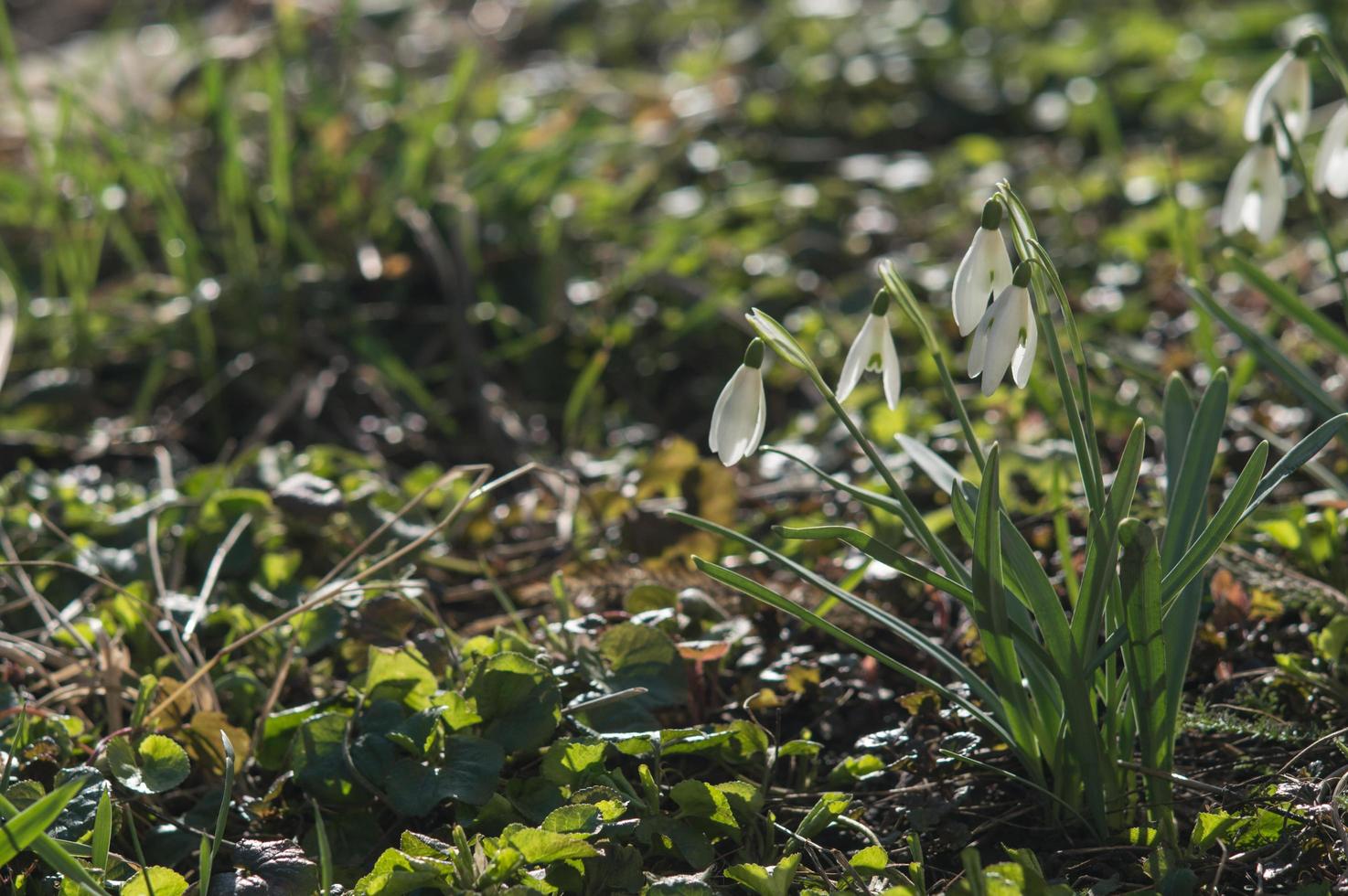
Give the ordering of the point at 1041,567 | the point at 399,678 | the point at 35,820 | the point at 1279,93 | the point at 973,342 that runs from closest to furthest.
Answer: the point at 35,820
the point at 973,342
the point at 1041,567
the point at 399,678
the point at 1279,93

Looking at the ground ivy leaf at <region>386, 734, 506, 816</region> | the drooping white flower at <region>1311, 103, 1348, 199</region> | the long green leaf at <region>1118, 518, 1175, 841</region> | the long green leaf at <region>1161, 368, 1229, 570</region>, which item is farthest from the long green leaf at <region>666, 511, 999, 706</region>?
the drooping white flower at <region>1311, 103, 1348, 199</region>

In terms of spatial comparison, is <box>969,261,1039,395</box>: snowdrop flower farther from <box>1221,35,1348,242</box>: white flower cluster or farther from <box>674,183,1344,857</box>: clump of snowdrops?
<box>1221,35,1348,242</box>: white flower cluster

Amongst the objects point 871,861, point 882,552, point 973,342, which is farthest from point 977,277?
point 871,861

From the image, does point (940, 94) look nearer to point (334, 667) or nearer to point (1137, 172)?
point (1137, 172)

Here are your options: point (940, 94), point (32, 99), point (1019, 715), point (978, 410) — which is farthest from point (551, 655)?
point (32, 99)

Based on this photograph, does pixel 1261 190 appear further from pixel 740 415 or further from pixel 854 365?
pixel 740 415
